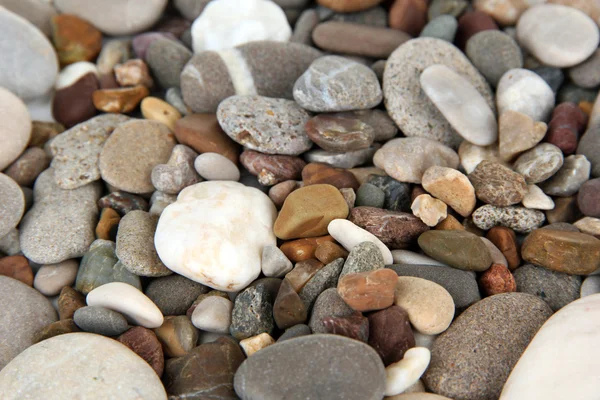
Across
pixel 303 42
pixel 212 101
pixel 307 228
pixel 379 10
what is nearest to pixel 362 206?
pixel 307 228

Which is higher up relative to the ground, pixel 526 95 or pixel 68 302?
pixel 526 95

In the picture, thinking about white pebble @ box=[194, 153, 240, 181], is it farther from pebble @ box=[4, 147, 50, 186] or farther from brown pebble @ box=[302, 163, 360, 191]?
pebble @ box=[4, 147, 50, 186]

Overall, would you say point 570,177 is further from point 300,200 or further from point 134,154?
point 134,154

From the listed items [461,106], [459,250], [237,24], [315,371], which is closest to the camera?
[315,371]

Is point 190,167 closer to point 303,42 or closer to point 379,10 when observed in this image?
point 303,42

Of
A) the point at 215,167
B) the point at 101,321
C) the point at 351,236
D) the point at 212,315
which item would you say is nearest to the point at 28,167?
the point at 215,167

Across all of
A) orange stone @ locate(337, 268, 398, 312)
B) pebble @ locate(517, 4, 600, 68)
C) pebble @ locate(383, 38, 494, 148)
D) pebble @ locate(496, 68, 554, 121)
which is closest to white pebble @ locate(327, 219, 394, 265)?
orange stone @ locate(337, 268, 398, 312)
